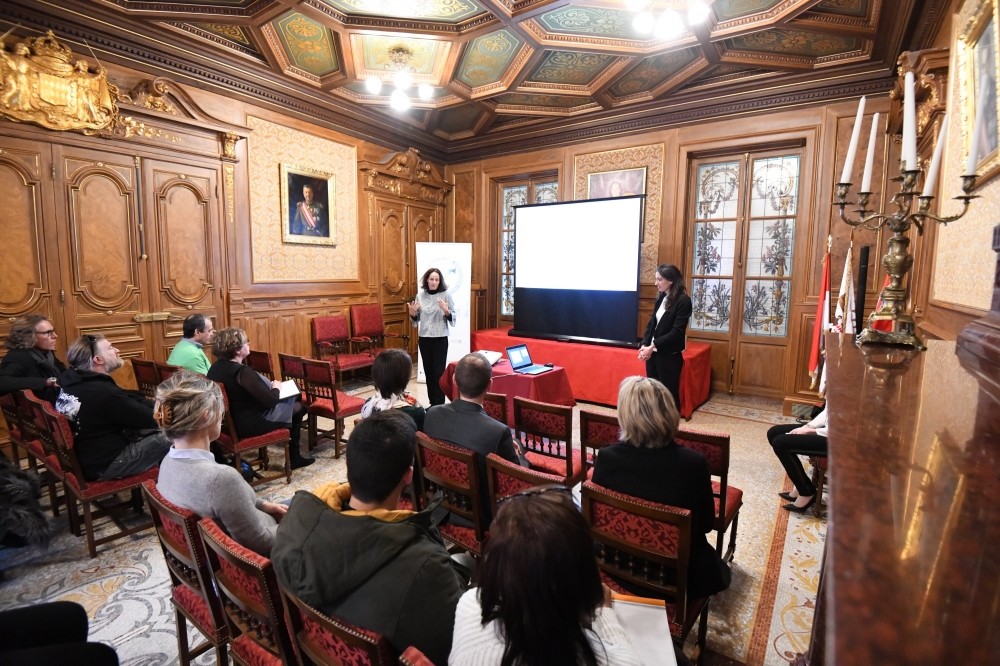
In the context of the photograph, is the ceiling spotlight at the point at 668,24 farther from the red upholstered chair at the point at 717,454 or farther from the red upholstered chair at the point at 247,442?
the red upholstered chair at the point at 247,442

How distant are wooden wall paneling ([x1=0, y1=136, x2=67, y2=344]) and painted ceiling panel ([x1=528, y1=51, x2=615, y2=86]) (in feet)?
15.2

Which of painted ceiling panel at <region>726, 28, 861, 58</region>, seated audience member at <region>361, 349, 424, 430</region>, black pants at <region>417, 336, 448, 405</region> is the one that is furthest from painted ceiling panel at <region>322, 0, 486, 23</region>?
seated audience member at <region>361, 349, 424, 430</region>

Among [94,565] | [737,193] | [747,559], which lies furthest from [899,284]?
[737,193]

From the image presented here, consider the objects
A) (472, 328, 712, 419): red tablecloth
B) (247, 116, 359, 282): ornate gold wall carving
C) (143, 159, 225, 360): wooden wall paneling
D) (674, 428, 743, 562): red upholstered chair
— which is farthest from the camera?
(247, 116, 359, 282): ornate gold wall carving

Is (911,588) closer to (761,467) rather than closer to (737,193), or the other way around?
(761,467)

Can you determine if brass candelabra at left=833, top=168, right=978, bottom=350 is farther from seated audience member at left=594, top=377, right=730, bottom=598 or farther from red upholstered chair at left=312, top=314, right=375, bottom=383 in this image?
red upholstered chair at left=312, top=314, right=375, bottom=383

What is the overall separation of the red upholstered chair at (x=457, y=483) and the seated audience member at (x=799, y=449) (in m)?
1.92

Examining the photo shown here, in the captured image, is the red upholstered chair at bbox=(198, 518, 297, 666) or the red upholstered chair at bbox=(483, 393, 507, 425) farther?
the red upholstered chair at bbox=(483, 393, 507, 425)

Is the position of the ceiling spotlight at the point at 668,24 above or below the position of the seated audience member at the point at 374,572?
above

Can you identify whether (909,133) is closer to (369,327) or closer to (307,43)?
(307,43)

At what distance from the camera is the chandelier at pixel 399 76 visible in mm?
4998

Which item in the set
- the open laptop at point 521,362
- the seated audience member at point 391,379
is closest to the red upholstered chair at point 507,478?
the seated audience member at point 391,379

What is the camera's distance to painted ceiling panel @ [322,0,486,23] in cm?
410

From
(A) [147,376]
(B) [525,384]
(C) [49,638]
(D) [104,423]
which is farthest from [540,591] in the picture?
(A) [147,376]
